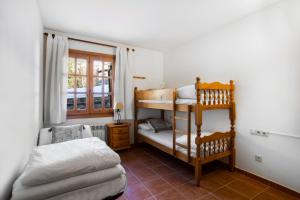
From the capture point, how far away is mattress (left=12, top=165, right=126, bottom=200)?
41.6 inches

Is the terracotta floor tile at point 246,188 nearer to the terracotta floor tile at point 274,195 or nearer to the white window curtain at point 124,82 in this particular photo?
the terracotta floor tile at point 274,195

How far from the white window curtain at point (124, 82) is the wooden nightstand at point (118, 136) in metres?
0.33

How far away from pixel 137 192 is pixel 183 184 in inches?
27.1

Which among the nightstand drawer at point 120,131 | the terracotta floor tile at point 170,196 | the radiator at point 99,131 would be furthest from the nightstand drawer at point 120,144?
the terracotta floor tile at point 170,196

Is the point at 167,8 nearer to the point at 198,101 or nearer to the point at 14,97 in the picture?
the point at 198,101

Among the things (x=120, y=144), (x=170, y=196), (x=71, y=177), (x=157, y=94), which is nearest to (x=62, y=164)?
(x=71, y=177)

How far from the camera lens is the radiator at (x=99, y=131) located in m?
3.36

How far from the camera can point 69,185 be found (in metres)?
1.19

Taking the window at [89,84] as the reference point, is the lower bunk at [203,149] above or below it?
below

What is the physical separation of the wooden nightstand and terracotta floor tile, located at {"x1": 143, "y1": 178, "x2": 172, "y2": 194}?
1263 mm

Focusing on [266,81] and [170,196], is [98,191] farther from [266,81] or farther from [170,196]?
[266,81]

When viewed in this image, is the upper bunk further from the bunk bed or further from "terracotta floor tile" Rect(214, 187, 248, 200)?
"terracotta floor tile" Rect(214, 187, 248, 200)

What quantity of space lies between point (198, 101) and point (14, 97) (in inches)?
80.3

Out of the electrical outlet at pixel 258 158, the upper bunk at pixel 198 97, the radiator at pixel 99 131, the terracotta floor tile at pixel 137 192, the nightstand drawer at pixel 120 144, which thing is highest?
the upper bunk at pixel 198 97
